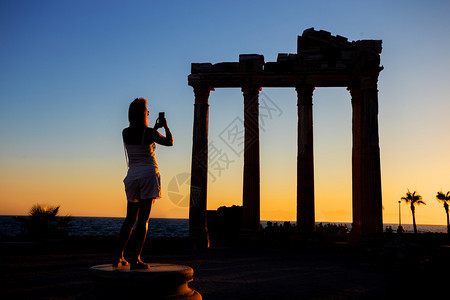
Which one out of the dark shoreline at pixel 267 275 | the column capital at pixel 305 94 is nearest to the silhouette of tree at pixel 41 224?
the dark shoreline at pixel 267 275

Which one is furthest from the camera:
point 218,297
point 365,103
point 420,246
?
point 365,103

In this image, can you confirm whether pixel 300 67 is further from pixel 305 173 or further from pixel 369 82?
pixel 305 173

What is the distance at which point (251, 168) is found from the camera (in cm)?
2506

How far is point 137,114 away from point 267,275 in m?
8.76

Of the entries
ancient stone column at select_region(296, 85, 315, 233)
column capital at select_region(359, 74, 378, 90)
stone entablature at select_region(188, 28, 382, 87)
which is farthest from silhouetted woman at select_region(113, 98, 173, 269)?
stone entablature at select_region(188, 28, 382, 87)

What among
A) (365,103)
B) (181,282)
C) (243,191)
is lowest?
(181,282)

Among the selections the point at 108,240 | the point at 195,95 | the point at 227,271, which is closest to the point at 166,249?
the point at 108,240

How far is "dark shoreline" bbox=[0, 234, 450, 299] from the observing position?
1016 cm

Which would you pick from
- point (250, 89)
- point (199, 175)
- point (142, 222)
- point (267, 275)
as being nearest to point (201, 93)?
point (250, 89)

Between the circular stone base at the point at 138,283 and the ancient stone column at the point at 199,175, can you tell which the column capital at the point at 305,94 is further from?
the circular stone base at the point at 138,283

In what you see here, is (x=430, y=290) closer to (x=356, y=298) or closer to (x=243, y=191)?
(x=356, y=298)

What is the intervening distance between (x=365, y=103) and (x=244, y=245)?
1118 centimetres

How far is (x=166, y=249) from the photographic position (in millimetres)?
21922

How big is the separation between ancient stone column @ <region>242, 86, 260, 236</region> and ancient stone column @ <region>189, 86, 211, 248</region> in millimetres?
2631
